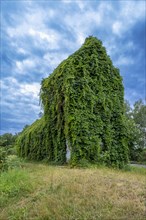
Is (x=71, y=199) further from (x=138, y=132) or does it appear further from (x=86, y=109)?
(x=138, y=132)

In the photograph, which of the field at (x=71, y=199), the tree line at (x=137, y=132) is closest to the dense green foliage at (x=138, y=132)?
the tree line at (x=137, y=132)

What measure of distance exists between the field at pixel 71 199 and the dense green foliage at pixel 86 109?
4.58 metres

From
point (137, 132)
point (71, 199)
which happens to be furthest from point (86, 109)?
point (137, 132)

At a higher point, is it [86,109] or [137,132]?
[137,132]

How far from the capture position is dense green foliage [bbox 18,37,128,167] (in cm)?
1120

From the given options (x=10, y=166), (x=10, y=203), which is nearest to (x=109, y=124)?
(x=10, y=166)

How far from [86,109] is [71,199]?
22.4 ft

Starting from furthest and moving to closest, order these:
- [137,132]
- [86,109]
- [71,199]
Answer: [137,132] → [86,109] → [71,199]

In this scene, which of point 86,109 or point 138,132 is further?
point 138,132

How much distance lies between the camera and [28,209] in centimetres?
508

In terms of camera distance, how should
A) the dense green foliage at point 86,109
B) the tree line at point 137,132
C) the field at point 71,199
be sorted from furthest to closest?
the tree line at point 137,132 < the dense green foliage at point 86,109 < the field at point 71,199

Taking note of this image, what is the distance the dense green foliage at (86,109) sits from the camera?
441 inches

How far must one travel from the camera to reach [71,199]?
5020 mm

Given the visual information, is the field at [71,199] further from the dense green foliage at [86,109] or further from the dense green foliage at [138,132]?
the dense green foliage at [138,132]
